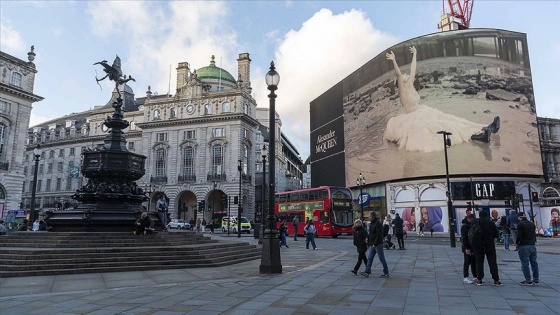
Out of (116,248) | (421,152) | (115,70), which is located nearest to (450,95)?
(421,152)

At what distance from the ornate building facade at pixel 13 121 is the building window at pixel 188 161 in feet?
70.8

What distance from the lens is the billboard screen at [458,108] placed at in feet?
144

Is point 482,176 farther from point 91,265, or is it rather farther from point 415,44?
point 91,265

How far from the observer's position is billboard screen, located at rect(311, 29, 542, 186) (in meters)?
43.8

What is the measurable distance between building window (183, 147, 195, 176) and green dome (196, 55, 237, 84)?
548 inches

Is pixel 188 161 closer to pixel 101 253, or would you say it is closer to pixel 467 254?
pixel 101 253

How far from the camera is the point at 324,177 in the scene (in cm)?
6406

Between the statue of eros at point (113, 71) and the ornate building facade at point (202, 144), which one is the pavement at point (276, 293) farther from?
the ornate building facade at point (202, 144)

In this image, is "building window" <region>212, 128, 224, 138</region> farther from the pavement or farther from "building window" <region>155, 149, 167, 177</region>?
the pavement

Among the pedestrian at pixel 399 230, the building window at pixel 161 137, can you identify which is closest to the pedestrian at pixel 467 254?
the pedestrian at pixel 399 230

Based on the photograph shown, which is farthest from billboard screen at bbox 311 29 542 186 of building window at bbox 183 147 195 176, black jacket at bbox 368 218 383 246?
black jacket at bbox 368 218 383 246

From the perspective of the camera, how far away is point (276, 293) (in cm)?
838

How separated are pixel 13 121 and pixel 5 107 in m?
1.76

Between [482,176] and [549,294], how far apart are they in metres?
39.3
